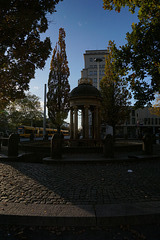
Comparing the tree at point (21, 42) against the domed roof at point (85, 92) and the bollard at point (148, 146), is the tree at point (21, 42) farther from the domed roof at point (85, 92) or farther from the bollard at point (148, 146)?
the bollard at point (148, 146)

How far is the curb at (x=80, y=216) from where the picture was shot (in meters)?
2.45

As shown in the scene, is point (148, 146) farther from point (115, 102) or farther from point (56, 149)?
point (115, 102)

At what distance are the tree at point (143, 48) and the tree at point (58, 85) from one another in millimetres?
20074

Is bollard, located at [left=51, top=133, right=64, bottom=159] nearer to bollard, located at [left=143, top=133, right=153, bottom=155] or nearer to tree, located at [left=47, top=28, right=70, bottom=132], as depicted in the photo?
bollard, located at [left=143, top=133, right=153, bottom=155]

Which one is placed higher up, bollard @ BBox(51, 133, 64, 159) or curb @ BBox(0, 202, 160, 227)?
bollard @ BBox(51, 133, 64, 159)

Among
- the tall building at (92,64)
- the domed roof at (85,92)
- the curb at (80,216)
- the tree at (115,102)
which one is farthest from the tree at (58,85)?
the tall building at (92,64)

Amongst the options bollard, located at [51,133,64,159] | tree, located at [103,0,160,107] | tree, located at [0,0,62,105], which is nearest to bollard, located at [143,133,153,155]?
tree, located at [103,0,160,107]

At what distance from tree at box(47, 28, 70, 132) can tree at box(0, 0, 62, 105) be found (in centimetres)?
1673

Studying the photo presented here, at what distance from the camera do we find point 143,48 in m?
7.40

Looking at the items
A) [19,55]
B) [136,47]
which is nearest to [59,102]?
[19,55]

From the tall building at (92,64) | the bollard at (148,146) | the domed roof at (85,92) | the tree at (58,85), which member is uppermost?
the tall building at (92,64)

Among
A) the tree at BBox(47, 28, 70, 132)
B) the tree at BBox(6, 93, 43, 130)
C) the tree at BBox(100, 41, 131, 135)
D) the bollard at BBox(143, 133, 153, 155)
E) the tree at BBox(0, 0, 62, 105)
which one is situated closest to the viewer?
the tree at BBox(0, 0, 62, 105)

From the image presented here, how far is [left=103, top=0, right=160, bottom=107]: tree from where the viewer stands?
23.5 feet

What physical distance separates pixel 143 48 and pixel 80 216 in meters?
7.79
